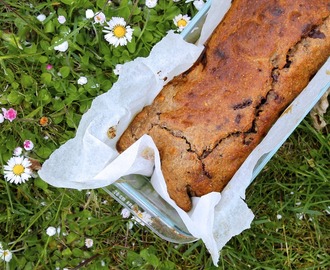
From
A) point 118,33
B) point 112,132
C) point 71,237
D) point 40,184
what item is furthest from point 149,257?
point 118,33

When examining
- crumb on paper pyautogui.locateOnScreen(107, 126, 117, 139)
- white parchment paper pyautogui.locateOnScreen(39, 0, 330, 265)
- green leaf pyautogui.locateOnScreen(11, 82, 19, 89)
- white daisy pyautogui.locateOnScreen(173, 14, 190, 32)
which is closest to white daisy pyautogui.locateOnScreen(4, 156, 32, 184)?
green leaf pyautogui.locateOnScreen(11, 82, 19, 89)

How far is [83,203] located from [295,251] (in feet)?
2.49

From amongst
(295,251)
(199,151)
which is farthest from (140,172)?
(295,251)

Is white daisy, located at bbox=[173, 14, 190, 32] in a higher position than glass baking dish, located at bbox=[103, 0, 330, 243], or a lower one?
higher

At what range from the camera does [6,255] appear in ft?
6.30

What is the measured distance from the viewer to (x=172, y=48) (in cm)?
157

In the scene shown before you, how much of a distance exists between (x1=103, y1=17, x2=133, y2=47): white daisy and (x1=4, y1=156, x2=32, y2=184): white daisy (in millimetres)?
490

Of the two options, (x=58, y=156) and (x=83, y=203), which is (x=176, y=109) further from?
(x=83, y=203)

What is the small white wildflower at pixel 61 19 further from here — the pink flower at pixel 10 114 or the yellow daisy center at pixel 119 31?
the pink flower at pixel 10 114

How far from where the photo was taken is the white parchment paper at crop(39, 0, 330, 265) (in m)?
1.53

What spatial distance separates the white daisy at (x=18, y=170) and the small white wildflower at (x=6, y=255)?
25 centimetres

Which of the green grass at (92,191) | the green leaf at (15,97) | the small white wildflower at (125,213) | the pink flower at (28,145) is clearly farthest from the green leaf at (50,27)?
the small white wildflower at (125,213)

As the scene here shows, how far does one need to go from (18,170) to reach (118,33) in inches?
22.2

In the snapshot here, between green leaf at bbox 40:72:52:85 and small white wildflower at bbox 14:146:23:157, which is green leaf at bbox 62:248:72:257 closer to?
small white wildflower at bbox 14:146:23:157
